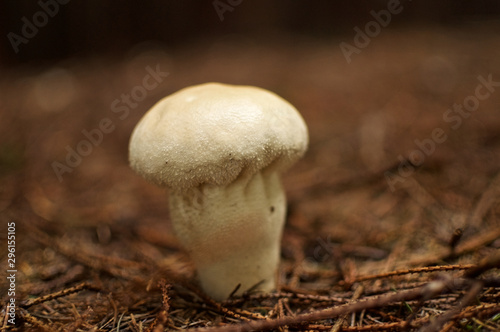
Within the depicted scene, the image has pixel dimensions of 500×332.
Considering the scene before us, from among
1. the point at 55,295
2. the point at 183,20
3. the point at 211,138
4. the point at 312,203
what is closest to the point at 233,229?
the point at 211,138

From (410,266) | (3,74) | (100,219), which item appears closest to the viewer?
(410,266)

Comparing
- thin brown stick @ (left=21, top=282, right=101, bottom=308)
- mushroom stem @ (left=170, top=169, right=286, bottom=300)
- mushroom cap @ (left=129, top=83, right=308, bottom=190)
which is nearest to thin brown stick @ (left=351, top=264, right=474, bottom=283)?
mushroom stem @ (left=170, top=169, right=286, bottom=300)

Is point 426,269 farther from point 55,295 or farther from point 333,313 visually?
→ point 55,295

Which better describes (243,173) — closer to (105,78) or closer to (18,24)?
(105,78)

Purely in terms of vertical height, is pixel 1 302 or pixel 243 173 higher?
pixel 243 173

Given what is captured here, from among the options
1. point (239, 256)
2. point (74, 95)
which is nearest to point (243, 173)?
point (239, 256)

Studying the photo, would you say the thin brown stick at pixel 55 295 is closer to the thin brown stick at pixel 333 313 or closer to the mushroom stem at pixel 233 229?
the mushroom stem at pixel 233 229

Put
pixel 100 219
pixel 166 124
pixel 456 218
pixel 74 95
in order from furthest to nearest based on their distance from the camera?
pixel 74 95 < pixel 100 219 < pixel 456 218 < pixel 166 124

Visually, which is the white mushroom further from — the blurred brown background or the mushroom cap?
the blurred brown background
